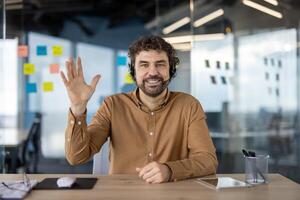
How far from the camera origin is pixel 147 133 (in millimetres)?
1972

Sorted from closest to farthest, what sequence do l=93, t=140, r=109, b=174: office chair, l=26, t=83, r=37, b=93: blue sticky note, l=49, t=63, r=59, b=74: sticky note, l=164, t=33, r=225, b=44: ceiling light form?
1. l=93, t=140, r=109, b=174: office chair
2. l=164, t=33, r=225, b=44: ceiling light
3. l=26, t=83, r=37, b=93: blue sticky note
4. l=49, t=63, r=59, b=74: sticky note

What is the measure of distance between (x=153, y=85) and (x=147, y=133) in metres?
0.22

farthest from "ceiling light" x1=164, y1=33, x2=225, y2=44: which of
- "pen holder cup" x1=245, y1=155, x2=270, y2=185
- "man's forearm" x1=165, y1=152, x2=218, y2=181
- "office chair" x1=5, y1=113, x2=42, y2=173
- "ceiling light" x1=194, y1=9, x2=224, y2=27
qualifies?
"pen holder cup" x1=245, y1=155, x2=270, y2=185

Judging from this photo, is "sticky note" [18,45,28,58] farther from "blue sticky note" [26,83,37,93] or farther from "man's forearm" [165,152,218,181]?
"man's forearm" [165,152,218,181]

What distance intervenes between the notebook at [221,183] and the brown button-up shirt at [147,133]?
0.19 metres

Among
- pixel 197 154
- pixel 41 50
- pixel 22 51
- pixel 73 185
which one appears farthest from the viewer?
pixel 41 50

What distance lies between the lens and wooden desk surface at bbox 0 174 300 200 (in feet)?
4.55

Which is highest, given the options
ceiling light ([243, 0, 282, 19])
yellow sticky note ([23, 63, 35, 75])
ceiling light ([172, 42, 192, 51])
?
ceiling light ([243, 0, 282, 19])

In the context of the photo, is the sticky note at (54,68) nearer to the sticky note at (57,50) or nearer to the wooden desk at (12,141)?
the sticky note at (57,50)

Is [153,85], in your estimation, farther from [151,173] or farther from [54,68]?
[54,68]

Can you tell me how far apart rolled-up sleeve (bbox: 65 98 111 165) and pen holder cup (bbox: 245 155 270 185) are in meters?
0.66

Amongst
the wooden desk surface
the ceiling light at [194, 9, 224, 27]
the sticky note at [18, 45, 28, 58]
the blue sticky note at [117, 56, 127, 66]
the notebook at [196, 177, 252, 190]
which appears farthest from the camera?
the blue sticky note at [117, 56, 127, 66]

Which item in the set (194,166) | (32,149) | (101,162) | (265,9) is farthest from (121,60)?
(194,166)

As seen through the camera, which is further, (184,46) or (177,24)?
(177,24)
